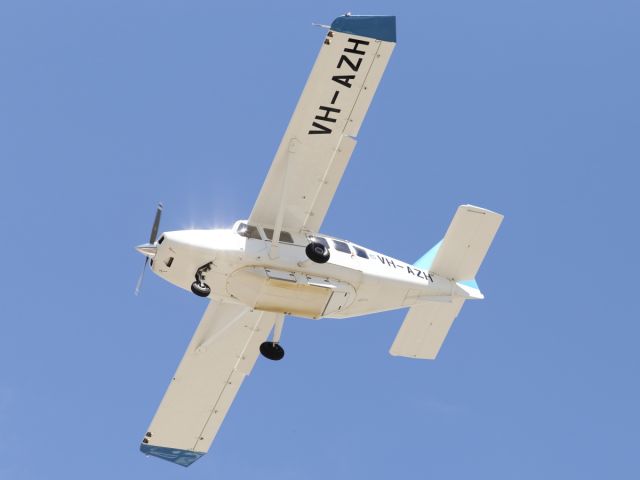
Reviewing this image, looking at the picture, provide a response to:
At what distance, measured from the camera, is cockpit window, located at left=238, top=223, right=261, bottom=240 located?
23547mm

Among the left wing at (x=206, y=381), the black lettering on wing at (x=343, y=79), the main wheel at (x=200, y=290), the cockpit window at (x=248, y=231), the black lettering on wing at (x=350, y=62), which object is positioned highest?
the black lettering on wing at (x=350, y=62)

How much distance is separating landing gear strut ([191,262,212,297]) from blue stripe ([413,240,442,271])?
205 inches

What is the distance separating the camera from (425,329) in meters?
26.0

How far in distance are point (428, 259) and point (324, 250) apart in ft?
12.6

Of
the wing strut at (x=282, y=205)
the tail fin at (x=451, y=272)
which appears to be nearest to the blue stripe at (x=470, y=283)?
the tail fin at (x=451, y=272)

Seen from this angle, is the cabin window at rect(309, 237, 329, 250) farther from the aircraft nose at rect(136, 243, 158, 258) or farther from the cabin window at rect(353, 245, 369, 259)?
the aircraft nose at rect(136, 243, 158, 258)

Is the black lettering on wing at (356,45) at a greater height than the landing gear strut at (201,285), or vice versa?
the black lettering on wing at (356,45)

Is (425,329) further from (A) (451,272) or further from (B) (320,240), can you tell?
(B) (320,240)

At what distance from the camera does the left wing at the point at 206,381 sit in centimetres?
2683

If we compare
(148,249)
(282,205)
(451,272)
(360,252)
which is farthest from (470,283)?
(148,249)

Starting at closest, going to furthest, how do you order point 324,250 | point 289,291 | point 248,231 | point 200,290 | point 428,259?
point 200,290 → point 324,250 → point 289,291 → point 248,231 → point 428,259

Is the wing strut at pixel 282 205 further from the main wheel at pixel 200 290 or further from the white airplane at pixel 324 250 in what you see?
the main wheel at pixel 200 290

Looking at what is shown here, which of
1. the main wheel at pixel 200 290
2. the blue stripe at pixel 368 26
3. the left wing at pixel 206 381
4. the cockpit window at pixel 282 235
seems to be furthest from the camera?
the left wing at pixel 206 381

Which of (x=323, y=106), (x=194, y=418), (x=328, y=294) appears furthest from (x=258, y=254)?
(x=194, y=418)
